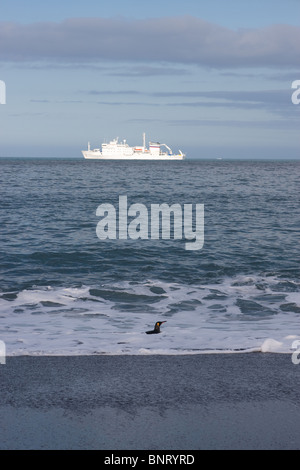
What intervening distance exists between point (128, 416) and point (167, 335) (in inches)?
152

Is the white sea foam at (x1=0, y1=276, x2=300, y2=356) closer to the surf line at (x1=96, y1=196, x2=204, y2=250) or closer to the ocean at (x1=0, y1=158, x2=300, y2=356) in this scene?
the ocean at (x1=0, y1=158, x2=300, y2=356)

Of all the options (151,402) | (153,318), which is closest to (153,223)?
(153,318)

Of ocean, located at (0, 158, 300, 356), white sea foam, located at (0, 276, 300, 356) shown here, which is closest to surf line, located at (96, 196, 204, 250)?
ocean, located at (0, 158, 300, 356)

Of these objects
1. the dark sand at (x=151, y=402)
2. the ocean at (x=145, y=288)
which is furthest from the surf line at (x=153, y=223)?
the dark sand at (x=151, y=402)

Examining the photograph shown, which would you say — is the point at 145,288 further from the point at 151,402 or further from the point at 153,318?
the point at 151,402

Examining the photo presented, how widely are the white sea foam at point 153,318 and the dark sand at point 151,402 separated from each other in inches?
25.9

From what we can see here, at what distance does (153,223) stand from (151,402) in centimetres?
2361

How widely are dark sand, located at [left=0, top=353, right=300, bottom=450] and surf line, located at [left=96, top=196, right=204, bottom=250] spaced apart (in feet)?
47.2

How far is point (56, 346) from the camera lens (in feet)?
28.5
